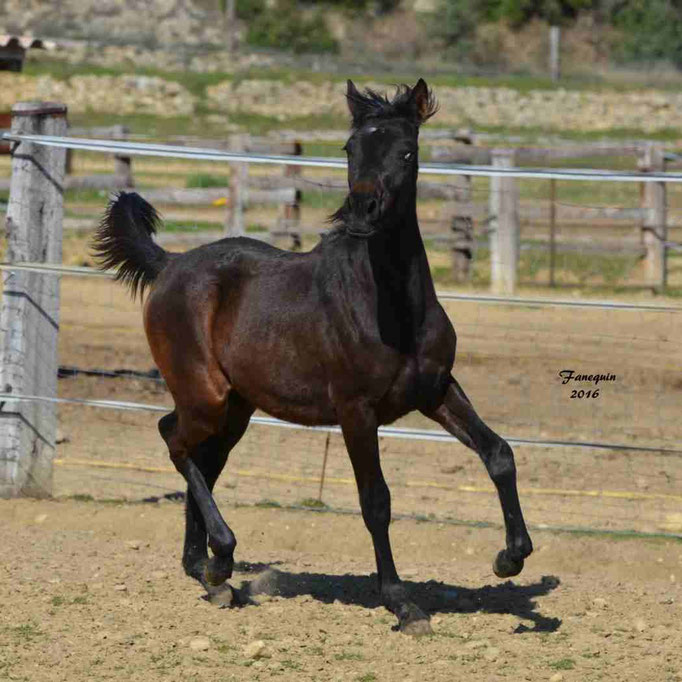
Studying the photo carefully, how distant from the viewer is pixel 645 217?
1502 centimetres

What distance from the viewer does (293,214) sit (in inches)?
621

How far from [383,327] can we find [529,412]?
169 inches

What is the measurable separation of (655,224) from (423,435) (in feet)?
28.2

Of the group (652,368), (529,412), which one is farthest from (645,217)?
(529,412)

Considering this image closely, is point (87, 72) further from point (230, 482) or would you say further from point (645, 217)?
point (230, 482)

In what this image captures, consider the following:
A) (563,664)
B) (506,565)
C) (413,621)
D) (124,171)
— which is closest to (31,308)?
(413,621)

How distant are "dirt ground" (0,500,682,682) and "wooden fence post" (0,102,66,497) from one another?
0.29m

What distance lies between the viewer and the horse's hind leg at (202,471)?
5707mm

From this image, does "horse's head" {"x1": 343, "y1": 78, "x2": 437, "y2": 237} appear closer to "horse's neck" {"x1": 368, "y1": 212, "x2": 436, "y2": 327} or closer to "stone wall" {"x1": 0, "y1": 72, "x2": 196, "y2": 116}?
"horse's neck" {"x1": 368, "y1": 212, "x2": 436, "y2": 327}

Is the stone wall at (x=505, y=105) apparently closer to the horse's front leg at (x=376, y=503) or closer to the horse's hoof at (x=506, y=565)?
the horse's front leg at (x=376, y=503)

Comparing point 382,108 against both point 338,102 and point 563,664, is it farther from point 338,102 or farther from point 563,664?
point 338,102

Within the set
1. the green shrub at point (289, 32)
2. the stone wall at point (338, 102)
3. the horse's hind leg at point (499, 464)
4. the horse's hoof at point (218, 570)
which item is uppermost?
the green shrub at point (289, 32)

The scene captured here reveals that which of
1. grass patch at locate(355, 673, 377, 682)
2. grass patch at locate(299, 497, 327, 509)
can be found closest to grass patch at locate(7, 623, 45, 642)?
grass patch at locate(355, 673, 377, 682)

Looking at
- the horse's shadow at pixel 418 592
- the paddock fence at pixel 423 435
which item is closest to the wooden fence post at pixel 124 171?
the paddock fence at pixel 423 435
